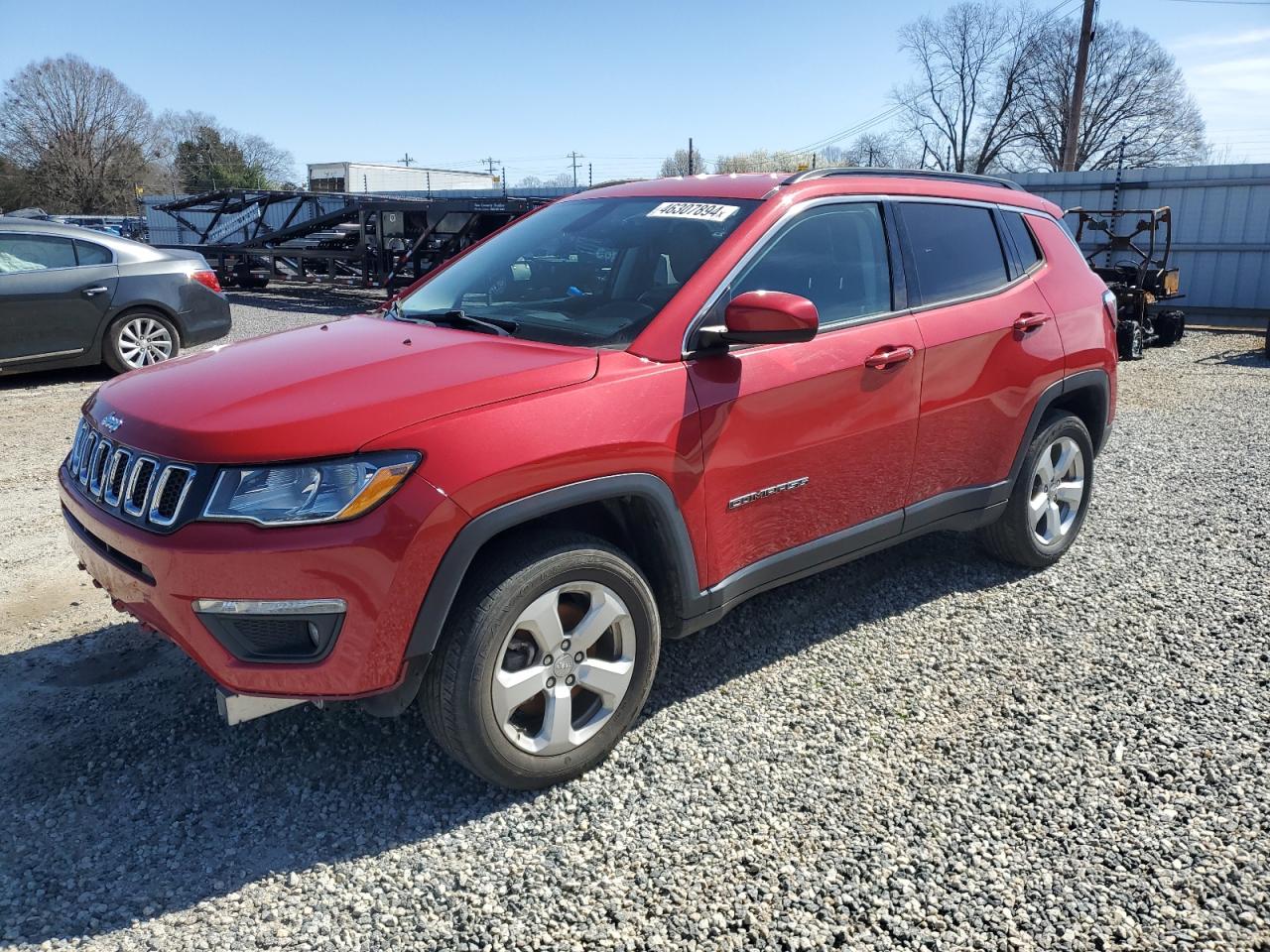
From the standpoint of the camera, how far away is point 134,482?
2.63 meters

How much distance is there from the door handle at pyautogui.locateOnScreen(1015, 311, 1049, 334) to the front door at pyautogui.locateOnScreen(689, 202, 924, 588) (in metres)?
0.75

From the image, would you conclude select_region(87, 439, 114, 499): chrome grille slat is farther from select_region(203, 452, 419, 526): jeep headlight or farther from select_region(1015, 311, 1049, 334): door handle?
select_region(1015, 311, 1049, 334): door handle

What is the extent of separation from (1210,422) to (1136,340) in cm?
482

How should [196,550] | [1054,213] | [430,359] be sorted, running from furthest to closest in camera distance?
1. [1054,213]
2. [430,359]
3. [196,550]

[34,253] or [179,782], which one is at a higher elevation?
[34,253]

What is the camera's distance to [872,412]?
140 inches

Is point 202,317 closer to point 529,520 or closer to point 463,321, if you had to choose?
point 463,321

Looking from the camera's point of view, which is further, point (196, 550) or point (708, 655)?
point (708, 655)

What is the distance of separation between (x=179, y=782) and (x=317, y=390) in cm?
133

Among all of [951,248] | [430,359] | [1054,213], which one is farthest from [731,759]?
[1054,213]

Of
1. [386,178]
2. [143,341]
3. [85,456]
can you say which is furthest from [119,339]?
[386,178]

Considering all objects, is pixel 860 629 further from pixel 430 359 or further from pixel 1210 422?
pixel 1210 422

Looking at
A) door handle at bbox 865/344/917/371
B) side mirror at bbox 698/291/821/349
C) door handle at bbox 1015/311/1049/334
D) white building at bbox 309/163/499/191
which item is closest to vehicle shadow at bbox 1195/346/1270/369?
door handle at bbox 1015/311/1049/334

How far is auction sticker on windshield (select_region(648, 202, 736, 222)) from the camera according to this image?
3451 mm
